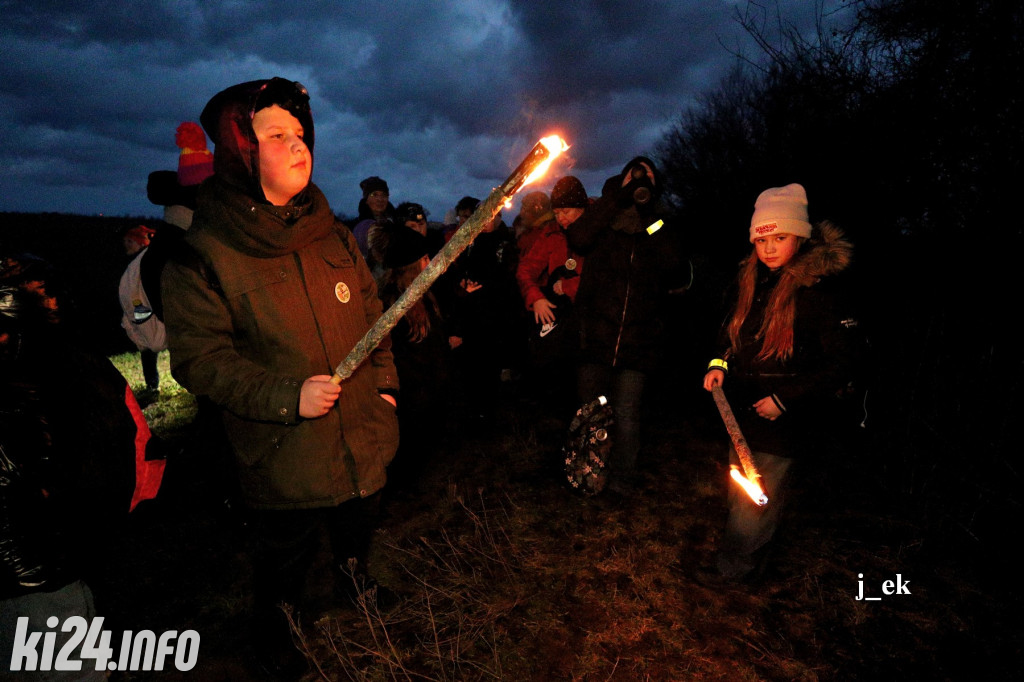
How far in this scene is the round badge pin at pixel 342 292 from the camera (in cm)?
217

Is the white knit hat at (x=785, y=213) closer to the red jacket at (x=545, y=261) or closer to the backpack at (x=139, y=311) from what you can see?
the red jacket at (x=545, y=261)

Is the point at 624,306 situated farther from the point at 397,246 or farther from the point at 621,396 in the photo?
the point at 397,246

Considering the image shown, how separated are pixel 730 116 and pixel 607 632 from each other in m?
18.0

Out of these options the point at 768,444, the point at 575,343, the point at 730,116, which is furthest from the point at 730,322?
the point at 730,116

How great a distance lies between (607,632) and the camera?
2.76 m

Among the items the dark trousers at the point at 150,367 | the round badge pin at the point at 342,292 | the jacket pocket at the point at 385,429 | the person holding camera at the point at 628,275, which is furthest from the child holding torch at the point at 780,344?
the dark trousers at the point at 150,367

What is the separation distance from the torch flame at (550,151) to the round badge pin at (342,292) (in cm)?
116

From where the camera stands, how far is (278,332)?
1.98 m

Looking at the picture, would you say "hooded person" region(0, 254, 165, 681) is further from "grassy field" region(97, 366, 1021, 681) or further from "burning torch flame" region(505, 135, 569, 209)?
"burning torch flame" region(505, 135, 569, 209)

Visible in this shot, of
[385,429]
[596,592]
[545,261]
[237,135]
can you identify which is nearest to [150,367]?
[545,261]

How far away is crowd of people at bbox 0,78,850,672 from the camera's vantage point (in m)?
1.87

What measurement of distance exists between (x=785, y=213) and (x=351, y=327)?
2279 mm

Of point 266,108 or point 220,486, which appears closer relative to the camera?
point 266,108

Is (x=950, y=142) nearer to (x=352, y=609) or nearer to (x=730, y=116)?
(x=352, y=609)
